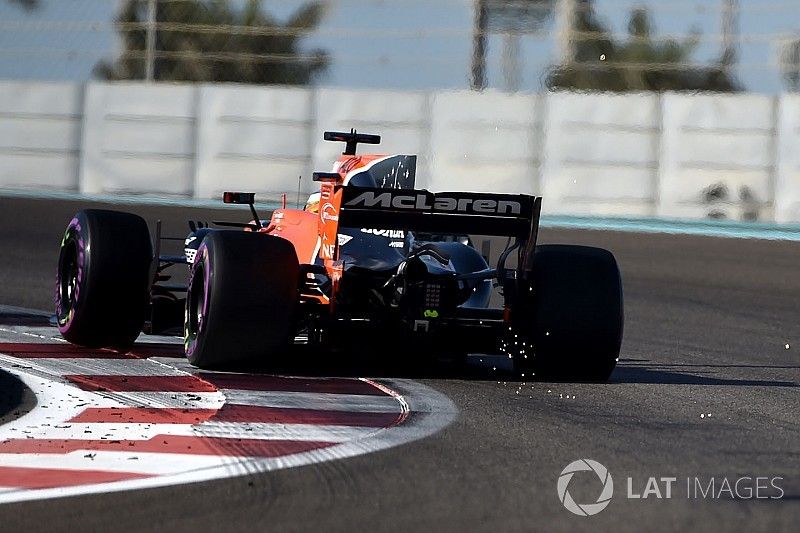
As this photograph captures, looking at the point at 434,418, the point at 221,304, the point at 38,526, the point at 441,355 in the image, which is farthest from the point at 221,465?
the point at 441,355

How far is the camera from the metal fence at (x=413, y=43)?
61.0ft

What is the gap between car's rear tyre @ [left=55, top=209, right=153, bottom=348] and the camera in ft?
28.8

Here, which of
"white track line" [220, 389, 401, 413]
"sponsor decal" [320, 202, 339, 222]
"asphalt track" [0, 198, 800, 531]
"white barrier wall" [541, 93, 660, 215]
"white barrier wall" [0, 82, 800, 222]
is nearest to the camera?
"asphalt track" [0, 198, 800, 531]

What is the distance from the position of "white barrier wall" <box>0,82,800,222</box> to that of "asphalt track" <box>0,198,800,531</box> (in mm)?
6466

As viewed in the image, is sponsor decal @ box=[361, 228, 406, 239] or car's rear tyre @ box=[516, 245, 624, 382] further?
sponsor decal @ box=[361, 228, 406, 239]

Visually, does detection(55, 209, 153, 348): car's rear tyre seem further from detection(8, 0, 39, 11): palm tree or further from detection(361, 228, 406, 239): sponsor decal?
detection(8, 0, 39, 11): palm tree

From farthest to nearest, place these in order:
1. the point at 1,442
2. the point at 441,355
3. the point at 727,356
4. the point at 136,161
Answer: the point at 136,161
the point at 727,356
the point at 441,355
the point at 1,442

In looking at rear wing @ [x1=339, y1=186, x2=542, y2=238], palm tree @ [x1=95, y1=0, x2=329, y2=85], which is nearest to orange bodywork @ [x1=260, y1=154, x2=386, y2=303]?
rear wing @ [x1=339, y1=186, x2=542, y2=238]

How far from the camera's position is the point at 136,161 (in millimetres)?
19984

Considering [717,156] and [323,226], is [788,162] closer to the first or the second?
[717,156]

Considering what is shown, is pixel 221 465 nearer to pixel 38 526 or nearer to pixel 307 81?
pixel 38 526

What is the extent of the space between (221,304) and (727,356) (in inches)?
154

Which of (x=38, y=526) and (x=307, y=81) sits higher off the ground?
(x=307, y=81)

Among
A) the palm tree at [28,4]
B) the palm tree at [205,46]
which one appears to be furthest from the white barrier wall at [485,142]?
the palm tree at [28,4]
